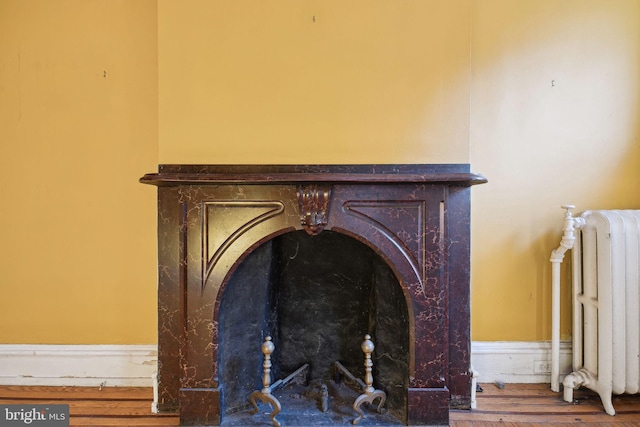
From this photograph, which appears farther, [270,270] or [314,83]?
[270,270]

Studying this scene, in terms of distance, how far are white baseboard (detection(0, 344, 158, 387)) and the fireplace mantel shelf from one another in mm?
995

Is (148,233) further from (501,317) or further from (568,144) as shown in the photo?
(568,144)

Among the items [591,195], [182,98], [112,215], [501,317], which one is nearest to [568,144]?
[591,195]

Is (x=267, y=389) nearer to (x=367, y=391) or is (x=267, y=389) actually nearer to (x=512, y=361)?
(x=367, y=391)

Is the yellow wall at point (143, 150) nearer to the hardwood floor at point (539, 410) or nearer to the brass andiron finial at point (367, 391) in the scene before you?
the hardwood floor at point (539, 410)

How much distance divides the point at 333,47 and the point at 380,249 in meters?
0.90

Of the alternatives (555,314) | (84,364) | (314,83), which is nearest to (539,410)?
(555,314)

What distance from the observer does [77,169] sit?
1929mm

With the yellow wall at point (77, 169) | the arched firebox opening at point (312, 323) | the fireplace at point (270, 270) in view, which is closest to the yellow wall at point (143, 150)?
the yellow wall at point (77, 169)

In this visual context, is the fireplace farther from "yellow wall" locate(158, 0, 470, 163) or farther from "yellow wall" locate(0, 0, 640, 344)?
"yellow wall" locate(0, 0, 640, 344)

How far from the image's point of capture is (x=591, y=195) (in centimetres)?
195

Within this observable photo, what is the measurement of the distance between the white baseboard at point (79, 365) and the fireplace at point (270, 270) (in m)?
0.34

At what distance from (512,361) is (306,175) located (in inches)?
59.6
